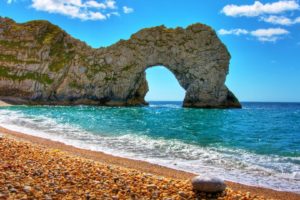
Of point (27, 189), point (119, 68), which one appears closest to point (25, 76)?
point (119, 68)

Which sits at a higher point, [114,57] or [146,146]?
[114,57]

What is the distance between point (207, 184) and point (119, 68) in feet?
284

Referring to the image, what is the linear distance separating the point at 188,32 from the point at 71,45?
33.6m

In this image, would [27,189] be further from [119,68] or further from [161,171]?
[119,68]

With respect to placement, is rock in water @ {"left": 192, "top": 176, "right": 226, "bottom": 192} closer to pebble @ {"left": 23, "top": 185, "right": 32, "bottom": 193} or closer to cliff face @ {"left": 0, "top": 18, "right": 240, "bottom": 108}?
pebble @ {"left": 23, "top": 185, "right": 32, "bottom": 193}

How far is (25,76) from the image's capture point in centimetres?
9325

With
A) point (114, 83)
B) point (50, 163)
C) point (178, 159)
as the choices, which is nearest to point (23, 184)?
point (50, 163)

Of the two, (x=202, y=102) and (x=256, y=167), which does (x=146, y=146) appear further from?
(x=202, y=102)

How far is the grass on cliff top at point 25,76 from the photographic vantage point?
92.8 metres

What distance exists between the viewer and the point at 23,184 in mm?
8016

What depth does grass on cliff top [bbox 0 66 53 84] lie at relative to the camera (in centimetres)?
9275

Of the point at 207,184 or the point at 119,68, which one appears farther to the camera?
the point at 119,68

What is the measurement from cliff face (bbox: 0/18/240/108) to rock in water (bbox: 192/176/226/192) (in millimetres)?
84854

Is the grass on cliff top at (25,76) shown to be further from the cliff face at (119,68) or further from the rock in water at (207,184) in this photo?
the rock in water at (207,184)
